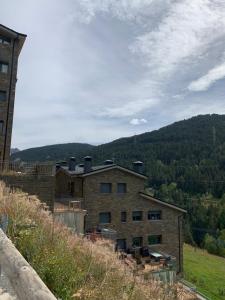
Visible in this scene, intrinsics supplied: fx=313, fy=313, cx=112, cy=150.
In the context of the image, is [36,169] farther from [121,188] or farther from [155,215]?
[155,215]

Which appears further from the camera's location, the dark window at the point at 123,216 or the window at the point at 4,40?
the dark window at the point at 123,216

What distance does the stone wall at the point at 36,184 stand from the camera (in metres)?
19.1

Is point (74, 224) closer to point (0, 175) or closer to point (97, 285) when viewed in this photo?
point (0, 175)

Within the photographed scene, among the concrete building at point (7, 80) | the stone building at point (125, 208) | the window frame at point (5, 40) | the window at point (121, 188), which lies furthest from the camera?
the window at point (121, 188)

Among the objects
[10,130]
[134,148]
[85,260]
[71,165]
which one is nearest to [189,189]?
[134,148]

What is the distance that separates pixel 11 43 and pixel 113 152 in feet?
342

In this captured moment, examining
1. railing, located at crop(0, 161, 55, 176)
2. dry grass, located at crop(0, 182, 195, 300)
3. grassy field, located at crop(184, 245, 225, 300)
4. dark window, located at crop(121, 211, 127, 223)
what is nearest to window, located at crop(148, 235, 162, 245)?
dark window, located at crop(121, 211, 127, 223)

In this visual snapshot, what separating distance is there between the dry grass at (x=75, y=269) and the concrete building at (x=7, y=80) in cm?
2148

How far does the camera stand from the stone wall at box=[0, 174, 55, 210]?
62.6 feet

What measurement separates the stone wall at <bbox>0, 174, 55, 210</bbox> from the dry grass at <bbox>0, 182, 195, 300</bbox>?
13.1 meters

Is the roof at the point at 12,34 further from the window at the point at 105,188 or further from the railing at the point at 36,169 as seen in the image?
the window at the point at 105,188

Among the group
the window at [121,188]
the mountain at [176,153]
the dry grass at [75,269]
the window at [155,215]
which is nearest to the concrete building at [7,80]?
the window at [121,188]

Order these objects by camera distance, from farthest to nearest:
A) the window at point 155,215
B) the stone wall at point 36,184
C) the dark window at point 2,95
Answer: the window at point 155,215 < the dark window at point 2,95 < the stone wall at point 36,184

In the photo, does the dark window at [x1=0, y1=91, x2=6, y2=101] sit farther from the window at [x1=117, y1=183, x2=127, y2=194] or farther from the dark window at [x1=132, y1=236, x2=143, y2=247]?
the dark window at [x1=132, y1=236, x2=143, y2=247]
